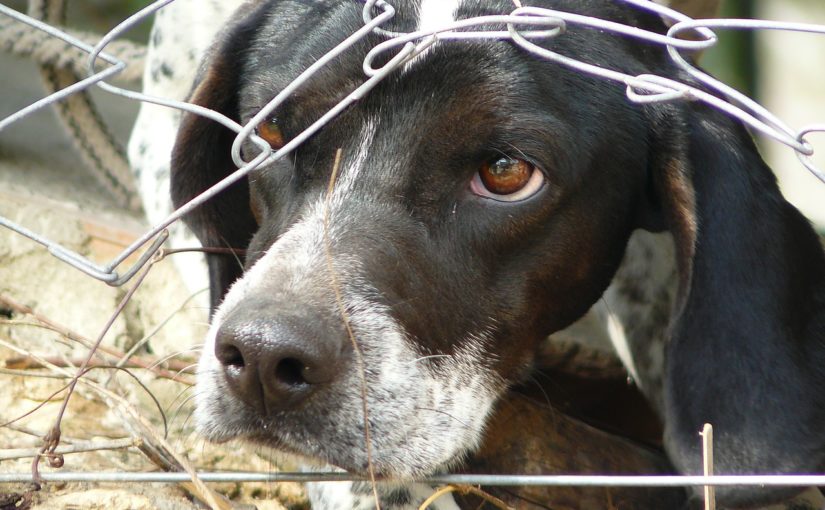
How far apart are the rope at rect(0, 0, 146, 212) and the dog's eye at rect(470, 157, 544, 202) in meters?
2.36

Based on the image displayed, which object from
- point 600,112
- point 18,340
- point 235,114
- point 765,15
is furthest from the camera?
point 765,15

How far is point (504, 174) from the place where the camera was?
2393 millimetres

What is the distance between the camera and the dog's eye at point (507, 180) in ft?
7.84

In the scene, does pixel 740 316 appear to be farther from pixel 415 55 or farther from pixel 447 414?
pixel 415 55

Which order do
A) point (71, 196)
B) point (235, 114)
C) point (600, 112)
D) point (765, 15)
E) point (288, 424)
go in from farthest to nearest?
point (765, 15), point (71, 196), point (235, 114), point (600, 112), point (288, 424)

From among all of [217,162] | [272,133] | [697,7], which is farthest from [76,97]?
[697,7]

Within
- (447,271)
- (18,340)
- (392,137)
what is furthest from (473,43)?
(18,340)

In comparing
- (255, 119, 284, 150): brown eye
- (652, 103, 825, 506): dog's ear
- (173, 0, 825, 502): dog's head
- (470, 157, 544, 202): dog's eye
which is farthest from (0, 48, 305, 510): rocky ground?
(652, 103, 825, 506): dog's ear

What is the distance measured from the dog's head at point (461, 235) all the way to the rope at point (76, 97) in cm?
194

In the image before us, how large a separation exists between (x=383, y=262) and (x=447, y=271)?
0.16 metres

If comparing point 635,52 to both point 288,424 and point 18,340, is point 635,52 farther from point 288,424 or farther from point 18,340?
point 18,340

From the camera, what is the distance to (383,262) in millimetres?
2258

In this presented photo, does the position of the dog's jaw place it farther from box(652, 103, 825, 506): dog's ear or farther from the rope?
the rope

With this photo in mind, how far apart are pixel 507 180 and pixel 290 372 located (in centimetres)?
63
